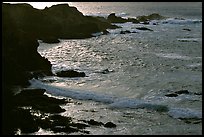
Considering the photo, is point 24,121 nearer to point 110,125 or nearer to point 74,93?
point 110,125

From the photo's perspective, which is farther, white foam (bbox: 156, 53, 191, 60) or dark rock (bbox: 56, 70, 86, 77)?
white foam (bbox: 156, 53, 191, 60)

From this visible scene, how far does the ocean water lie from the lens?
2225cm

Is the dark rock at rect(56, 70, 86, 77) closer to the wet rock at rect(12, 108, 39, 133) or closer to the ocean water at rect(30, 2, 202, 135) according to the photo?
the ocean water at rect(30, 2, 202, 135)

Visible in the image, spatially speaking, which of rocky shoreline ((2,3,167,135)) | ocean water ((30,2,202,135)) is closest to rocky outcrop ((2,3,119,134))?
rocky shoreline ((2,3,167,135))

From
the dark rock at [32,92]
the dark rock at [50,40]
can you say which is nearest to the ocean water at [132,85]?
the dark rock at [32,92]

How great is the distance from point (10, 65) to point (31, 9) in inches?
1299

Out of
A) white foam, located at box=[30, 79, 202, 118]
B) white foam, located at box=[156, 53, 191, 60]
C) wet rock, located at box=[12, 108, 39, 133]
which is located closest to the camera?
wet rock, located at box=[12, 108, 39, 133]

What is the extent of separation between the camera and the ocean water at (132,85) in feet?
73.0

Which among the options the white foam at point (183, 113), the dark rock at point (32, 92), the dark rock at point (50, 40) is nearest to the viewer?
the white foam at point (183, 113)

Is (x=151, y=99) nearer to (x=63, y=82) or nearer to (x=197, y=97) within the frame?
(x=197, y=97)

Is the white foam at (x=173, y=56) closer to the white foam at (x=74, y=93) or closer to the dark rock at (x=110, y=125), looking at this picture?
the white foam at (x=74, y=93)

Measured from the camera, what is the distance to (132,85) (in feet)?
102

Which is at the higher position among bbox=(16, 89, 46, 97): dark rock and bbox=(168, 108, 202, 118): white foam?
bbox=(16, 89, 46, 97): dark rock

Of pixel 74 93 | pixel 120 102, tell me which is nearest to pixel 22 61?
pixel 74 93
